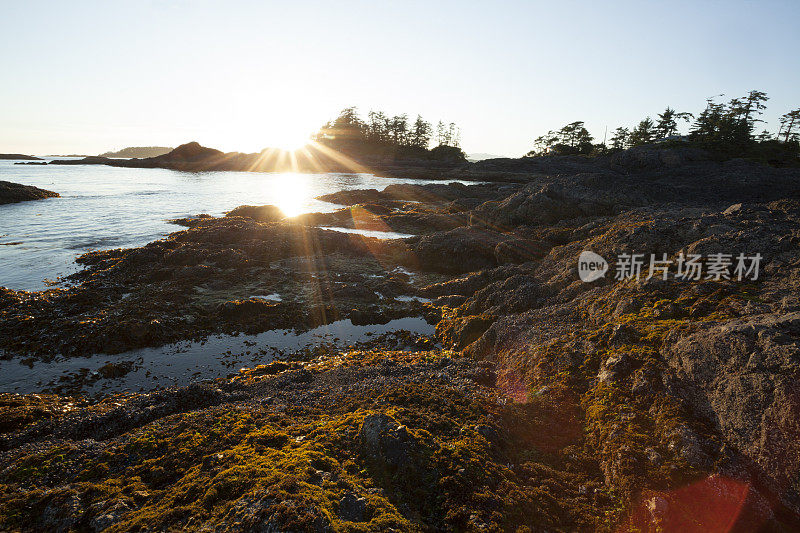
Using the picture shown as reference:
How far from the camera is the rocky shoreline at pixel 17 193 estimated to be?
66.1m

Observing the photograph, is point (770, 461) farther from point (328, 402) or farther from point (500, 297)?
point (500, 297)

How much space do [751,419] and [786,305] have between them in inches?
196

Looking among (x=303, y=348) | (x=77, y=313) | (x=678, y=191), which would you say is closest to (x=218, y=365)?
(x=303, y=348)

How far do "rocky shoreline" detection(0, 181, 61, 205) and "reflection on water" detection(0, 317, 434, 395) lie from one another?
77.0m

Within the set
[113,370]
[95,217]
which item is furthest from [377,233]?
[95,217]

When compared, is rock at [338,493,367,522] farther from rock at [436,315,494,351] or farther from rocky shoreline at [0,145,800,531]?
rock at [436,315,494,351]

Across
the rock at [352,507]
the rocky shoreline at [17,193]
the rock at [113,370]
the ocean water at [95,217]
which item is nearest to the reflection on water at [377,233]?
the ocean water at [95,217]

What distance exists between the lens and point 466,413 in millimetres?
10898

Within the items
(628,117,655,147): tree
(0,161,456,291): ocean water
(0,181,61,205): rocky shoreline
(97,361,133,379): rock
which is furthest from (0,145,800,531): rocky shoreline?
(628,117,655,147): tree

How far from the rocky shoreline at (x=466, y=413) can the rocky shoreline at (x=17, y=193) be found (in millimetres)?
67278

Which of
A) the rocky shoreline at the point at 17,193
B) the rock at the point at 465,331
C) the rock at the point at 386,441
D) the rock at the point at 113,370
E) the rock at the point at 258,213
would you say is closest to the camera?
the rock at the point at 386,441

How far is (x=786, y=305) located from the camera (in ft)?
33.9

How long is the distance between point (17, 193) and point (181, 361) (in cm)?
8495

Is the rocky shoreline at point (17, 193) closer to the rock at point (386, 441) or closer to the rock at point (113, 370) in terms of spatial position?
the rock at point (113, 370)
